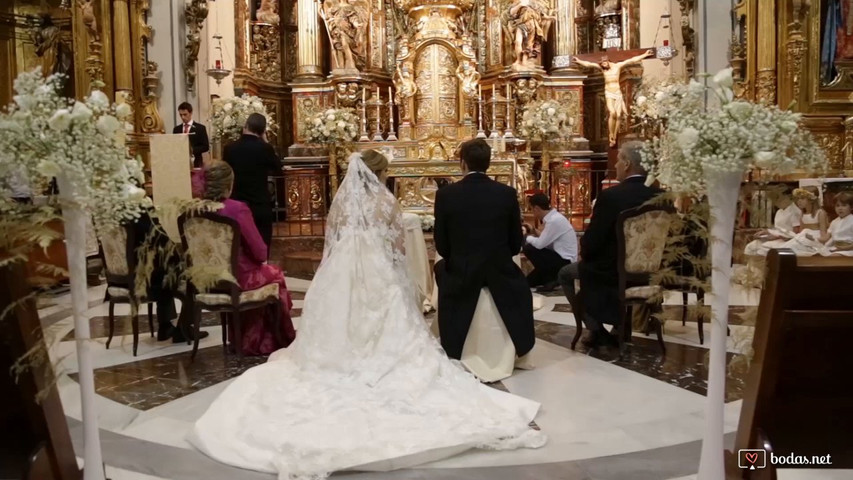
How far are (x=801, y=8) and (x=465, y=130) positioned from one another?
17.1 ft

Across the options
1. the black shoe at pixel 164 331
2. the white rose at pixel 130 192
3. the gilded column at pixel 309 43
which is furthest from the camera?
the gilded column at pixel 309 43

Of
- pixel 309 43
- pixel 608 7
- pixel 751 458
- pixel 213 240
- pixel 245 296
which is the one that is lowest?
pixel 751 458

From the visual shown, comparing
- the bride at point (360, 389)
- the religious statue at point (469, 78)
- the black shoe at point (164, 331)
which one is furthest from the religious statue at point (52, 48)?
the bride at point (360, 389)

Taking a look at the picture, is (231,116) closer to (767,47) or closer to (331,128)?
(331,128)

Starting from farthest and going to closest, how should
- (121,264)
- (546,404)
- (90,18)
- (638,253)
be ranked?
(90,18)
(121,264)
(638,253)
(546,404)

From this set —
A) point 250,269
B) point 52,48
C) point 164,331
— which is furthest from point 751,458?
point 52,48

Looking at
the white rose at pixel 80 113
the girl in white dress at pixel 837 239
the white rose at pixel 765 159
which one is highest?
the white rose at pixel 80 113

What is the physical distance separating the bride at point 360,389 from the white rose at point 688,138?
1628 mm

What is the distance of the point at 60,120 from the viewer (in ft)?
7.77

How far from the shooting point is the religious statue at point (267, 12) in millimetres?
13102

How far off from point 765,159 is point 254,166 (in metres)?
5.08

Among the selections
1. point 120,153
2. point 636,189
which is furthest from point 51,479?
point 636,189

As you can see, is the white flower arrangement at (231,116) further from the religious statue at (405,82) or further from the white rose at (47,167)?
the white rose at (47,167)

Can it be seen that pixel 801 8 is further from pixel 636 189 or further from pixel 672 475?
pixel 672 475
